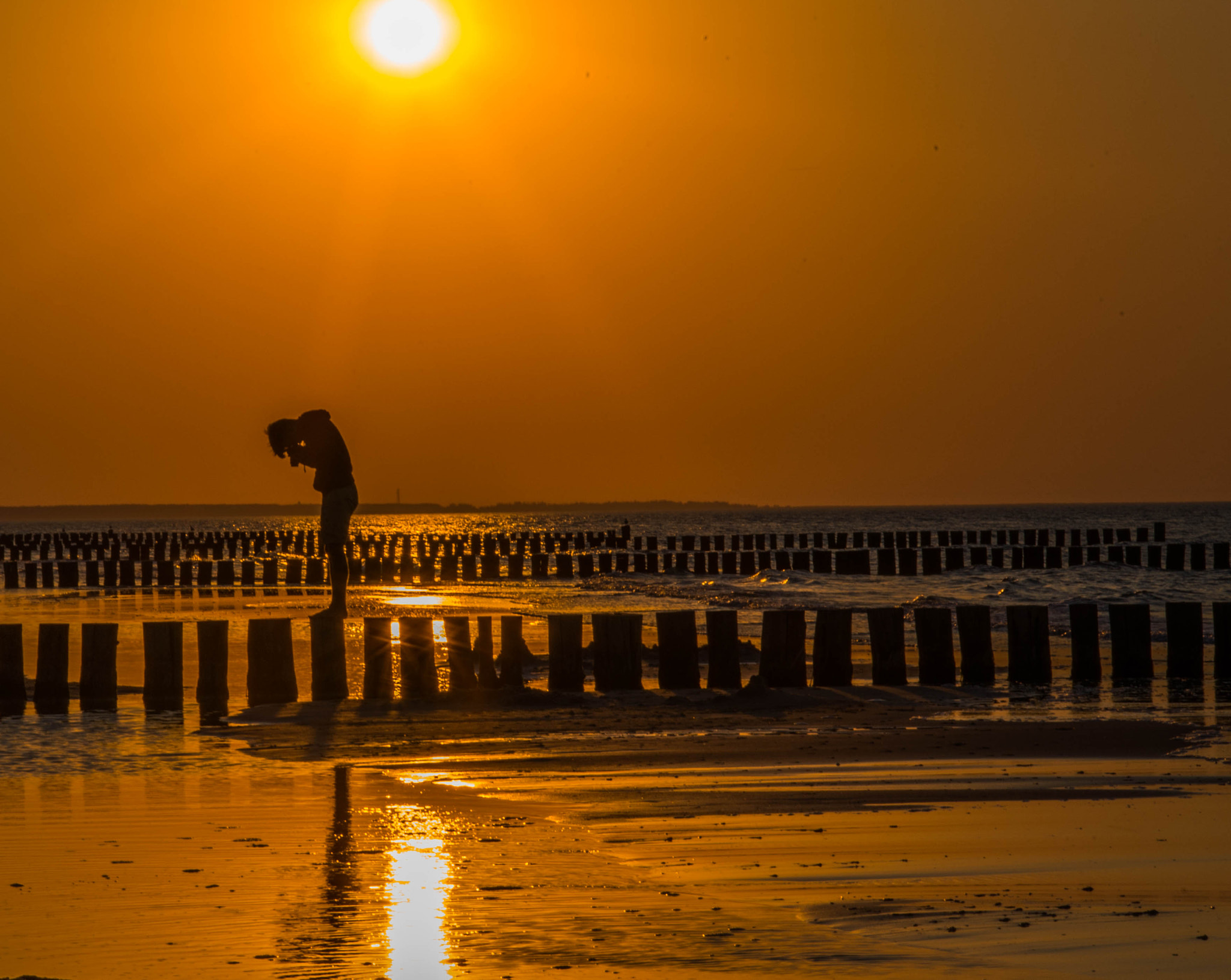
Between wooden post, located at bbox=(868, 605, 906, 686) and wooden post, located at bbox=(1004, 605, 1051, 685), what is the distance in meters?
0.85

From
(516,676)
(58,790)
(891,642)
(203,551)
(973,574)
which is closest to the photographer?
(58,790)

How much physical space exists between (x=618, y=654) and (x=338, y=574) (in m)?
2.93

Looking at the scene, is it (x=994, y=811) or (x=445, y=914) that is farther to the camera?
(x=994, y=811)

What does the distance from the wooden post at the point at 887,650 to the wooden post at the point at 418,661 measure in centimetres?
338

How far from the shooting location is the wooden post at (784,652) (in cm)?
1159

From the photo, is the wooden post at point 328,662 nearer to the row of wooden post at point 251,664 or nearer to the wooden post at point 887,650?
the row of wooden post at point 251,664

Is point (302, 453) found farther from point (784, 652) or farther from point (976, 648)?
point (976, 648)

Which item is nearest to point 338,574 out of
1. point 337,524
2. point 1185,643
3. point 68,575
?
point 337,524

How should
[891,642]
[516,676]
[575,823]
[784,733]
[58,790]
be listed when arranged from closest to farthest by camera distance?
[575,823] → [58,790] → [784,733] → [516,676] → [891,642]

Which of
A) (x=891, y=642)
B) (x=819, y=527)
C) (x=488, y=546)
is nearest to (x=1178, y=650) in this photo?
(x=891, y=642)

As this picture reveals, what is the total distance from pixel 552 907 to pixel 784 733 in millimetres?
4534

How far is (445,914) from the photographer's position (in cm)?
477

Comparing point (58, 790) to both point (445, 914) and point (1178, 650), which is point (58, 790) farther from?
point (1178, 650)

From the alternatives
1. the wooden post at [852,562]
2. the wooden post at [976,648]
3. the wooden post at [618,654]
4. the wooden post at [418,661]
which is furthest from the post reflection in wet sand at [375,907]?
the wooden post at [852,562]
